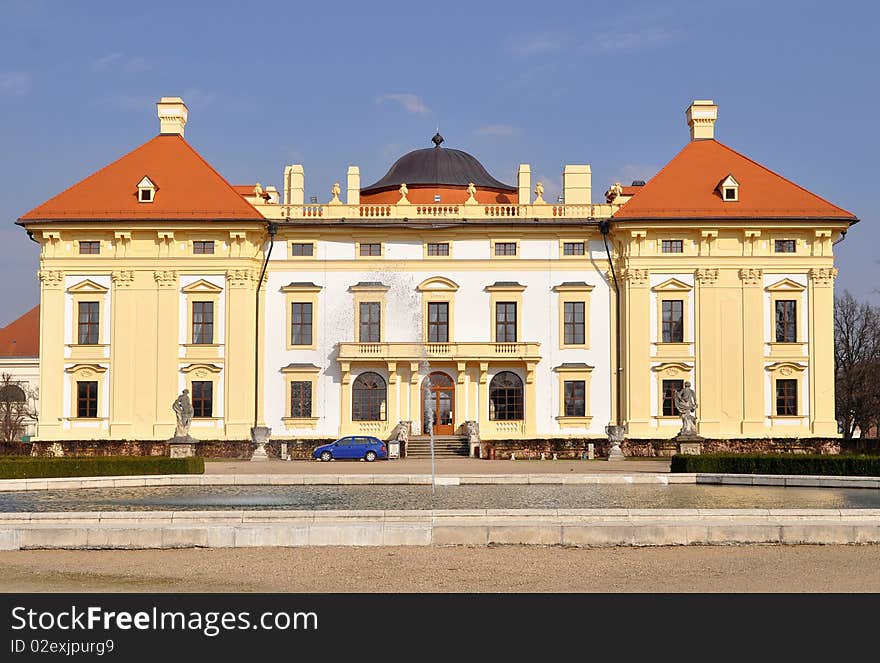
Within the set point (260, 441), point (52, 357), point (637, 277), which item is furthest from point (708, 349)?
point (52, 357)

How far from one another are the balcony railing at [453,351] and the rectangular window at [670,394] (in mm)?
5156

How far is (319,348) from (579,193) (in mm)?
12454

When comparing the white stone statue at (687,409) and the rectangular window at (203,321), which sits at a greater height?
the rectangular window at (203,321)

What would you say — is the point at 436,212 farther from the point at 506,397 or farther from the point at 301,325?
the point at 506,397

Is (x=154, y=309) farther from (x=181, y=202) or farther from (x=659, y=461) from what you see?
(x=659, y=461)

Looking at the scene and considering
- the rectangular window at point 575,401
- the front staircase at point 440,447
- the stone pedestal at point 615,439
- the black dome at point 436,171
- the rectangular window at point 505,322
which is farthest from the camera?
the black dome at point 436,171

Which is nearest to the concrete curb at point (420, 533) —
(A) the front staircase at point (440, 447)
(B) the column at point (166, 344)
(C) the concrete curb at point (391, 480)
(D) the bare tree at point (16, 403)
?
(C) the concrete curb at point (391, 480)

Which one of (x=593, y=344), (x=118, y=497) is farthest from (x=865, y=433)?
(x=118, y=497)

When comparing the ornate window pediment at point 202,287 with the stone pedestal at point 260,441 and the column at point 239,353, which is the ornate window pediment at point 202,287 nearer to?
the column at point 239,353

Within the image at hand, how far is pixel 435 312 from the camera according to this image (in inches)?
1893

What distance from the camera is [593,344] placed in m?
47.8

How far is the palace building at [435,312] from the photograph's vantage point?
153ft

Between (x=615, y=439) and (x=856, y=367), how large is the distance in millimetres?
27563

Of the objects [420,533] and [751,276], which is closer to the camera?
[420,533]
